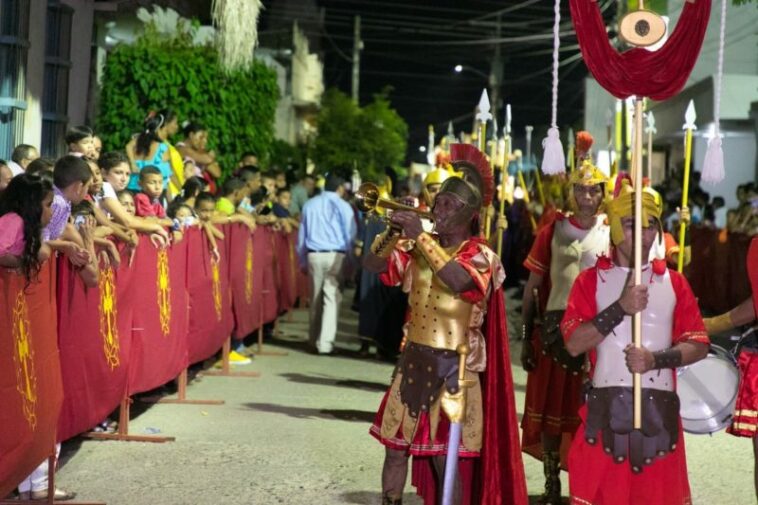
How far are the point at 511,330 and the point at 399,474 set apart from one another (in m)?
13.0

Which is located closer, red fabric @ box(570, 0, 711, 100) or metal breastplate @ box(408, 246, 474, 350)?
red fabric @ box(570, 0, 711, 100)

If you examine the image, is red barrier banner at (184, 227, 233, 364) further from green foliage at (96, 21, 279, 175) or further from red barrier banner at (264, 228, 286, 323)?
green foliage at (96, 21, 279, 175)

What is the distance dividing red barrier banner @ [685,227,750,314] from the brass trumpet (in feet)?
44.4

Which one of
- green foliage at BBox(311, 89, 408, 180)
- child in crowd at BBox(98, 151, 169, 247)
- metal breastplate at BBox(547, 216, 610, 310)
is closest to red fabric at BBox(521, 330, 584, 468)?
metal breastplate at BBox(547, 216, 610, 310)

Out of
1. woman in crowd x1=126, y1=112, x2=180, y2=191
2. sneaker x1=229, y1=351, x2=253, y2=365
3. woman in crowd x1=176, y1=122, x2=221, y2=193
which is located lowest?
sneaker x1=229, y1=351, x2=253, y2=365

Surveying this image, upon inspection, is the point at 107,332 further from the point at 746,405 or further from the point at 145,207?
the point at 746,405

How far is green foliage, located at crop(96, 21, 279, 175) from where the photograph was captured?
16672 mm

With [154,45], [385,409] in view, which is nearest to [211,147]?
[154,45]

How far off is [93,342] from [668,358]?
3934 mm

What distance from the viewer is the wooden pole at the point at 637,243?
5.39m

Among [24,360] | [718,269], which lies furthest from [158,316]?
[718,269]

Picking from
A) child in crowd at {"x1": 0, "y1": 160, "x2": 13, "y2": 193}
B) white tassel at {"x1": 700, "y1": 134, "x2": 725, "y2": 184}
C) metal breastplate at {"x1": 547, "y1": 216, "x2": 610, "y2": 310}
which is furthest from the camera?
child in crowd at {"x1": 0, "y1": 160, "x2": 13, "y2": 193}

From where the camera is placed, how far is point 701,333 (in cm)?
557

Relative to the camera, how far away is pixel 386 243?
627 cm
